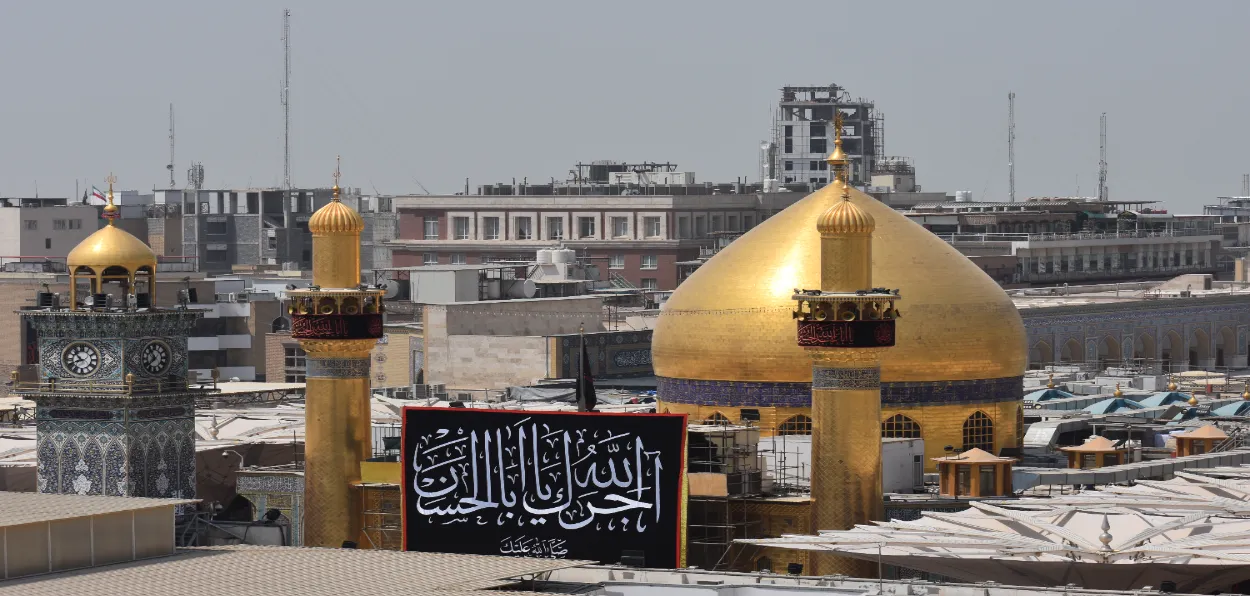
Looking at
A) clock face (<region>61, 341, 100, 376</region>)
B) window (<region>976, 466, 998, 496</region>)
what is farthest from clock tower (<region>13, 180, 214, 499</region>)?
window (<region>976, 466, 998, 496</region>)

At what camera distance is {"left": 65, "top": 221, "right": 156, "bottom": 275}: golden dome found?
165ft

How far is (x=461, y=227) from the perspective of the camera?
136 meters

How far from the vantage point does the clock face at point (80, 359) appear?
4931 cm

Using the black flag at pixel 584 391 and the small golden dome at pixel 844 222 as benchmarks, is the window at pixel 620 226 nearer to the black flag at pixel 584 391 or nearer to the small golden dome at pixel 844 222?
the black flag at pixel 584 391

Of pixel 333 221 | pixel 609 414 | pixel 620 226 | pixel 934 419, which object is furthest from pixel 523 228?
pixel 609 414

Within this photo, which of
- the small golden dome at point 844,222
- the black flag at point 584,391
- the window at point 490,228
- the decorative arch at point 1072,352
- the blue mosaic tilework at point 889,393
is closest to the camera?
the small golden dome at point 844,222

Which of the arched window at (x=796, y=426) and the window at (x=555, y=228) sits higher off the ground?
the window at (x=555, y=228)

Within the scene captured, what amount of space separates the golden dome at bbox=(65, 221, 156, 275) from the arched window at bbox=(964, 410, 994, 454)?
13.6 metres

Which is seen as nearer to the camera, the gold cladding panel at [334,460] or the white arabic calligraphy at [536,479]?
the white arabic calligraphy at [536,479]

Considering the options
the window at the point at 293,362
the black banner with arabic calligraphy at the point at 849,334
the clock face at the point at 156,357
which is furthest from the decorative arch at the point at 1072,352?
the black banner with arabic calligraphy at the point at 849,334

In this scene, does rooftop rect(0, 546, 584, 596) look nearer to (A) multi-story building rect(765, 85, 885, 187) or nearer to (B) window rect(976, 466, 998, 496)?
(B) window rect(976, 466, 998, 496)

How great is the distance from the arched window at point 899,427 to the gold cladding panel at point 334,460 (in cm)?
860

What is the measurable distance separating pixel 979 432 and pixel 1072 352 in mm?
42146

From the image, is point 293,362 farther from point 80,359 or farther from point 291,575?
point 291,575
